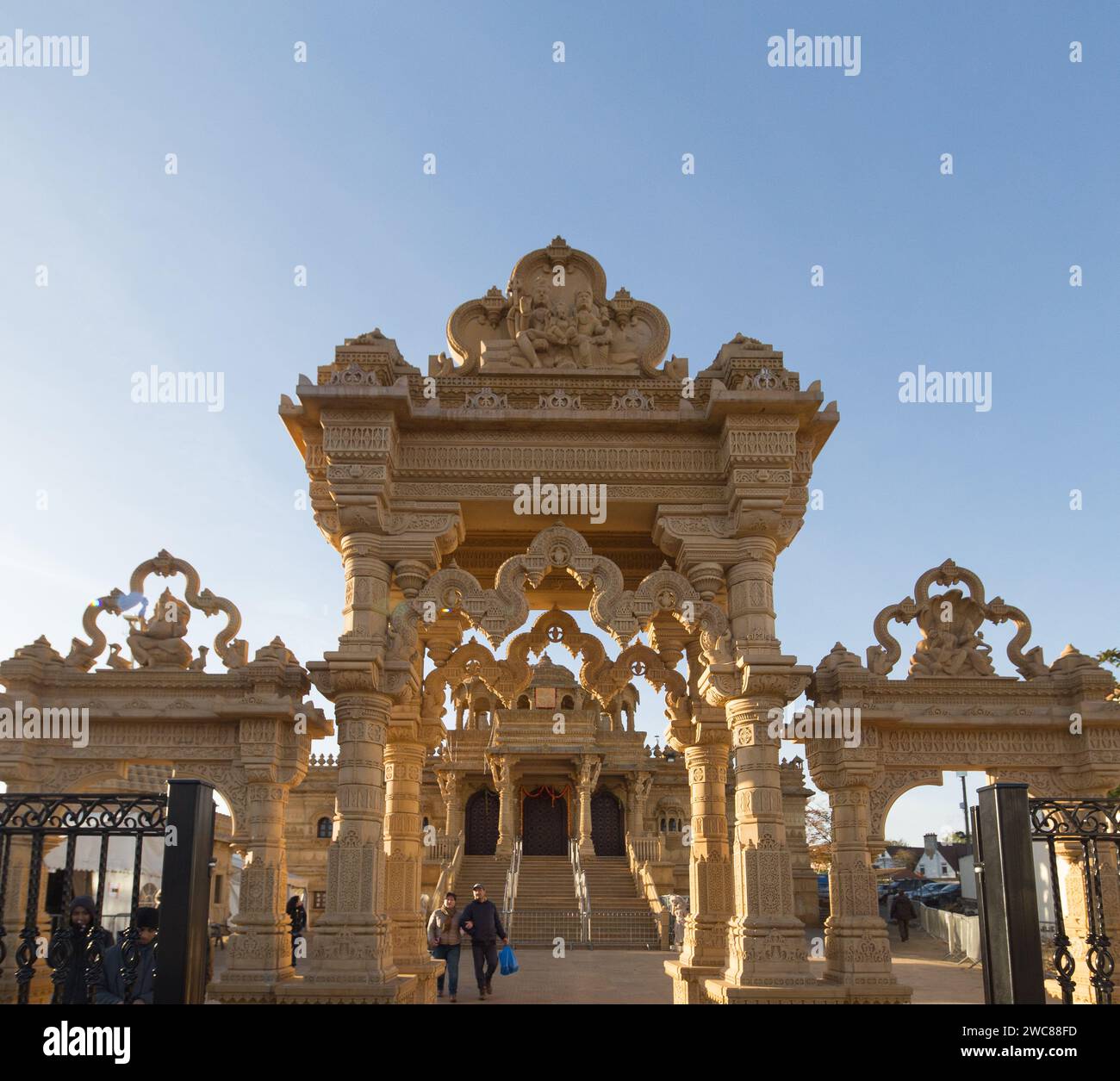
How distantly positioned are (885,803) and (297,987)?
6429 mm

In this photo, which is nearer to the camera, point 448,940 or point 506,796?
point 448,940

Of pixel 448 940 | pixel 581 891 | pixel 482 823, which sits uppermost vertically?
pixel 482 823

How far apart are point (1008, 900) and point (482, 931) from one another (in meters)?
9.24

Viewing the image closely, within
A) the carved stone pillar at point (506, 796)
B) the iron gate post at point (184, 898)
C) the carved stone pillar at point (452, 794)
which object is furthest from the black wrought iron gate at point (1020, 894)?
the carved stone pillar at point (452, 794)

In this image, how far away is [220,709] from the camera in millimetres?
11797

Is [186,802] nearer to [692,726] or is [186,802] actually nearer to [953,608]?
[692,726]

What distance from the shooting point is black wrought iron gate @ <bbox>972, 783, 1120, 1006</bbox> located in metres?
5.13

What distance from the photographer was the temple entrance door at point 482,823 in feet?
113

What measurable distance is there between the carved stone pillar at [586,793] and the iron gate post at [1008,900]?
27.7m

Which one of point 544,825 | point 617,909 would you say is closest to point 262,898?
point 617,909

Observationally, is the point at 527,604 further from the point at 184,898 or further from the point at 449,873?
the point at 449,873

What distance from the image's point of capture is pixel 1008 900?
5.19 metres

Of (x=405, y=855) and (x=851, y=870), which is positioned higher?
(x=405, y=855)

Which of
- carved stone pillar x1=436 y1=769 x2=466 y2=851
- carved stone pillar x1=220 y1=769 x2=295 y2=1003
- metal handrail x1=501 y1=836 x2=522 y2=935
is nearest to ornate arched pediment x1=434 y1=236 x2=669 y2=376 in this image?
carved stone pillar x1=220 y1=769 x2=295 y2=1003
